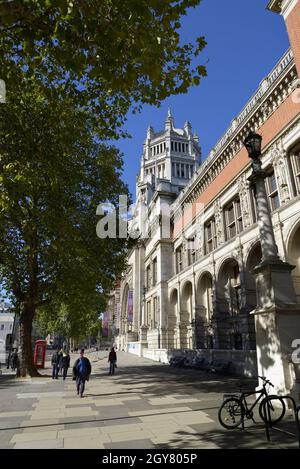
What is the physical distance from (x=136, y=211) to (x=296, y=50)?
57.9 m

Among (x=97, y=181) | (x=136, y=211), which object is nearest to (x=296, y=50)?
(x=97, y=181)

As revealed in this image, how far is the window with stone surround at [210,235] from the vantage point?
1016 inches

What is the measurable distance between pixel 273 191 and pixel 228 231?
18.5 feet

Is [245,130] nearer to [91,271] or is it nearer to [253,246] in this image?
[253,246]

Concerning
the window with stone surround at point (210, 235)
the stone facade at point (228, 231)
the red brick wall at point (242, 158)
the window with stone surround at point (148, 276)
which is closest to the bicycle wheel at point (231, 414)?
the stone facade at point (228, 231)

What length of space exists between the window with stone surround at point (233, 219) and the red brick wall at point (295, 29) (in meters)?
9.53

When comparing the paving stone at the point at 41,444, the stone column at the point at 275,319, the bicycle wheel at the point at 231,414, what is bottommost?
the paving stone at the point at 41,444

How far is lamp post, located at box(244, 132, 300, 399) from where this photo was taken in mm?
9367

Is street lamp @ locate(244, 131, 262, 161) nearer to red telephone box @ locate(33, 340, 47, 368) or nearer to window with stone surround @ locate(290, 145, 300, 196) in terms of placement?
window with stone surround @ locate(290, 145, 300, 196)

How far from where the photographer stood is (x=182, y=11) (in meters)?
7.58

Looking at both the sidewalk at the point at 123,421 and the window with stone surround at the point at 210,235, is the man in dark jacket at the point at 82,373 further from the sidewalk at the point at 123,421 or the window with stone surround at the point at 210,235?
the window with stone surround at the point at 210,235

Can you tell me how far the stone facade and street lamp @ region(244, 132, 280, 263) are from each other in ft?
3.45

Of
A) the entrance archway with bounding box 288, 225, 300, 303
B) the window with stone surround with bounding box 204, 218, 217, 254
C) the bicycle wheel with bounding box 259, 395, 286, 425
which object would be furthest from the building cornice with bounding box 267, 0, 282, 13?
the bicycle wheel with bounding box 259, 395, 286, 425

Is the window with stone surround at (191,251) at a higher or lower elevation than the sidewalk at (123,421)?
higher
